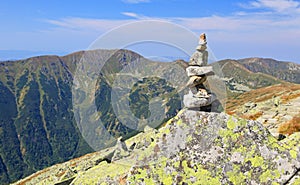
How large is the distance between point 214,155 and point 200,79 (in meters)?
2.84

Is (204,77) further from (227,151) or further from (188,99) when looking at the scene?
(227,151)

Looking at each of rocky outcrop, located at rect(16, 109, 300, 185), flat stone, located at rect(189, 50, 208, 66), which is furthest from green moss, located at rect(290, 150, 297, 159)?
flat stone, located at rect(189, 50, 208, 66)

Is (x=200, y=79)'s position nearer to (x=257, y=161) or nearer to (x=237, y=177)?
(x=257, y=161)

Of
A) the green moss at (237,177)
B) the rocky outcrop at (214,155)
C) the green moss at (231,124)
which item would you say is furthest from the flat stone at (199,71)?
the green moss at (237,177)

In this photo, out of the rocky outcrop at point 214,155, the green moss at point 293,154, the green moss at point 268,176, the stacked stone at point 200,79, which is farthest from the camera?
the stacked stone at point 200,79

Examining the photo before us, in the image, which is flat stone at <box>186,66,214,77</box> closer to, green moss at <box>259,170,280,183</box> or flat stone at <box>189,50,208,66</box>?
flat stone at <box>189,50,208,66</box>

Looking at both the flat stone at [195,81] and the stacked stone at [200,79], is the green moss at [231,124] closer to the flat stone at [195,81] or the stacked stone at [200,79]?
the stacked stone at [200,79]

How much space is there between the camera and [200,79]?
11.2 metres

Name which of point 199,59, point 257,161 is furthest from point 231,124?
point 199,59

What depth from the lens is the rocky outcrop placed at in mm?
9727

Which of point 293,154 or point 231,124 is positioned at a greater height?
point 231,124

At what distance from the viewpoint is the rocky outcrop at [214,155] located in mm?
9727

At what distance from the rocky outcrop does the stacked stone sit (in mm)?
705

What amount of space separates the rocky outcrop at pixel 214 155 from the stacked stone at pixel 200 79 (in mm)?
705
